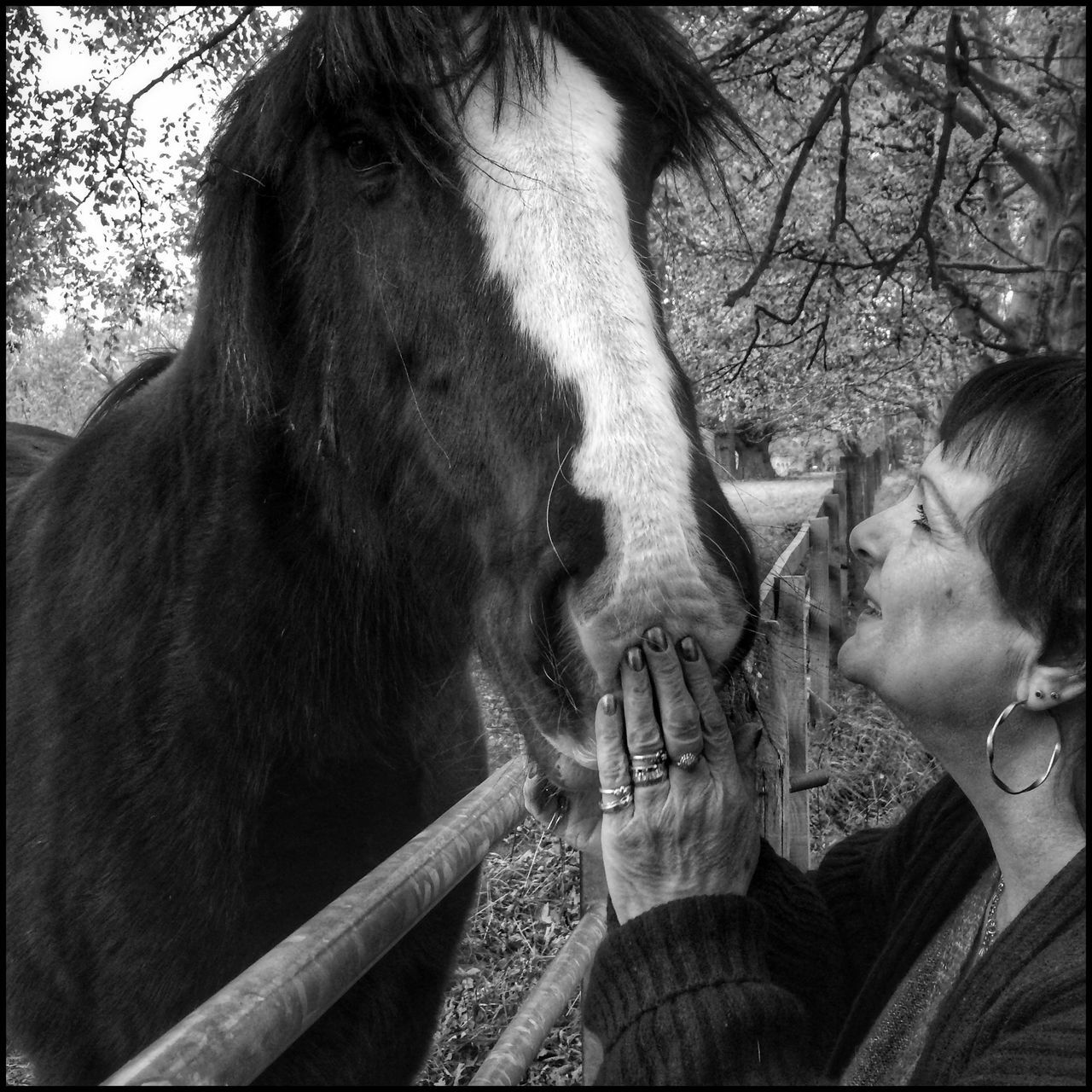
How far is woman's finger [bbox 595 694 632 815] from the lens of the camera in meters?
1.20

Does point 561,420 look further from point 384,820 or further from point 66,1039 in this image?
point 66,1039

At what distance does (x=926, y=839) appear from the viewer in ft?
5.53

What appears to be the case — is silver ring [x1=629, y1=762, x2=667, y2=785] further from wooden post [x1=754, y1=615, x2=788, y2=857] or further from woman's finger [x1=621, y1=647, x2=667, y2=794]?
wooden post [x1=754, y1=615, x2=788, y2=857]

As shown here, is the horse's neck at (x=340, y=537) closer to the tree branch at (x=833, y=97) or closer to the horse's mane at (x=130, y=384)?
the horse's mane at (x=130, y=384)

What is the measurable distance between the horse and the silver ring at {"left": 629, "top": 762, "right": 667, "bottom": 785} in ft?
0.30

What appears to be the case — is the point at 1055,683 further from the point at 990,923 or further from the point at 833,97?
the point at 833,97

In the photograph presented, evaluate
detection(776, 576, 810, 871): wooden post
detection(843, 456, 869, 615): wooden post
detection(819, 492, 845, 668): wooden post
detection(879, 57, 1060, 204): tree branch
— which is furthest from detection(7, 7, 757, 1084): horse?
detection(843, 456, 869, 615): wooden post

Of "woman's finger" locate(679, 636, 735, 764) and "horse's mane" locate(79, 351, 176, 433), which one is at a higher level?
"horse's mane" locate(79, 351, 176, 433)

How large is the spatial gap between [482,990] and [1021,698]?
2999 mm

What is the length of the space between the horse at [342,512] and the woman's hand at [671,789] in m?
0.08

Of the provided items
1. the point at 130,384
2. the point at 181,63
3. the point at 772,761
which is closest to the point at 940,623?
the point at 772,761

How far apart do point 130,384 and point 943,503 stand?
196 cm

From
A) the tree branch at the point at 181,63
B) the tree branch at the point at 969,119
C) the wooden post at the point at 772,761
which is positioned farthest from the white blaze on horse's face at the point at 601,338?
the tree branch at the point at 969,119

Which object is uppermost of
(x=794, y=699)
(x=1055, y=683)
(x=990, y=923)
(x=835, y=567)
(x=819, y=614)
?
(x=1055, y=683)
